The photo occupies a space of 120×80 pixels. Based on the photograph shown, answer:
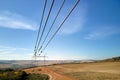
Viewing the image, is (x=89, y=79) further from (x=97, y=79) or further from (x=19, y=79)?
(x=19, y=79)

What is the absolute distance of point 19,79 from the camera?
3362 cm

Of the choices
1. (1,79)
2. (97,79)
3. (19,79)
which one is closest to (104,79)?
(97,79)

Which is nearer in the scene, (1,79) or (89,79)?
(89,79)

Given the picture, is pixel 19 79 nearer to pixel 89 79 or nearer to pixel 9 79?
pixel 9 79

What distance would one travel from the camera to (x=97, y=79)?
29047 millimetres

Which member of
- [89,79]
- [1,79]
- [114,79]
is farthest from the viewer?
[1,79]

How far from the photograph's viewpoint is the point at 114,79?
27969 millimetres

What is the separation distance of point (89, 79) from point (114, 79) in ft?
14.8

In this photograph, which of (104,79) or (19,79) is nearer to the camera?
(104,79)

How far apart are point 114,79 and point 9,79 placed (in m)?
21.0

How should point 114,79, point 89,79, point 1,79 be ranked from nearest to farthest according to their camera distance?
1. point 114,79
2. point 89,79
3. point 1,79

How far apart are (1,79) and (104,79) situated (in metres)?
20.6

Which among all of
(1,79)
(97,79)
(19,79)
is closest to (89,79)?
(97,79)

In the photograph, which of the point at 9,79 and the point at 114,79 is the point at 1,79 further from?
the point at 114,79
